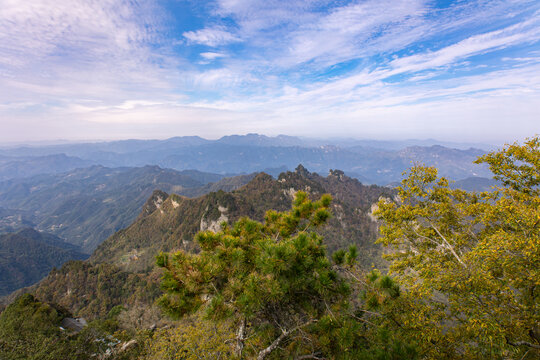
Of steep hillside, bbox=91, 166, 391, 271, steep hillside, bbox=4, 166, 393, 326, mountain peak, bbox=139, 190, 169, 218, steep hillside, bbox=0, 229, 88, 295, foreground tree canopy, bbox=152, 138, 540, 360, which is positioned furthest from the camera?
steep hillside, bbox=0, 229, 88, 295

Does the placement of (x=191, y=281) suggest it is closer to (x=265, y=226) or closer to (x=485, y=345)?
(x=265, y=226)

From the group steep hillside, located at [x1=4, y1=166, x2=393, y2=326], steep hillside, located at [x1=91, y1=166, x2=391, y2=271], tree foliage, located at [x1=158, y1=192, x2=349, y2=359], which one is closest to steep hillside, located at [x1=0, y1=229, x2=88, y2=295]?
steep hillside, located at [x1=4, y1=166, x2=393, y2=326]

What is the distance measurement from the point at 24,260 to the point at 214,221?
181m

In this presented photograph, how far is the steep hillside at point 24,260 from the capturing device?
478 feet

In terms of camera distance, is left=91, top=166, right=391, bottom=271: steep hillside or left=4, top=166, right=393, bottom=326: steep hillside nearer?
left=4, top=166, right=393, bottom=326: steep hillside

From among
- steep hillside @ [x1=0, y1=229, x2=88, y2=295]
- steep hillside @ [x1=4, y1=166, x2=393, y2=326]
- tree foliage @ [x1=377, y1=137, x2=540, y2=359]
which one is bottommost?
steep hillside @ [x1=0, y1=229, x2=88, y2=295]

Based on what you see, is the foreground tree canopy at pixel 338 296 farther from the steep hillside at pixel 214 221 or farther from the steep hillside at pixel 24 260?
the steep hillside at pixel 24 260

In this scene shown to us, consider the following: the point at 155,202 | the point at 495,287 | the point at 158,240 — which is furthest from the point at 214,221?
the point at 495,287

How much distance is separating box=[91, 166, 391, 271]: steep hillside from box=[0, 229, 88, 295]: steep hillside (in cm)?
8730

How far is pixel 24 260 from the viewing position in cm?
15825

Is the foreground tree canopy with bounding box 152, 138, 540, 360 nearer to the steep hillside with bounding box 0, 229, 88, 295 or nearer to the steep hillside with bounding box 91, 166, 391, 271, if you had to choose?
the steep hillside with bounding box 91, 166, 391, 271

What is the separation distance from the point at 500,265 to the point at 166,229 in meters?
120

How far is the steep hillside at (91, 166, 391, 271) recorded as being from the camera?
3546 inches

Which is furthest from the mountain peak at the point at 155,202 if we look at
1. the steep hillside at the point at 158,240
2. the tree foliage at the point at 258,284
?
the tree foliage at the point at 258,284
